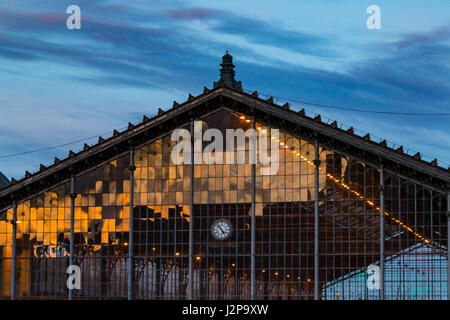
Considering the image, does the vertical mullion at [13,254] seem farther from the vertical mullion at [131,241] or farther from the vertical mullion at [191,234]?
the vertical mullion at [191,234]

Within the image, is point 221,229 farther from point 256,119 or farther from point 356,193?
point 356,193

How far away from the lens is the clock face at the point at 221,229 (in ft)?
233

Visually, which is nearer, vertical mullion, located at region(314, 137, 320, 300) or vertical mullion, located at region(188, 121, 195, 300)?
vertical mullion, located at region(314, 137, 320, 300)

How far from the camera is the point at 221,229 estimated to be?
71.2 meters

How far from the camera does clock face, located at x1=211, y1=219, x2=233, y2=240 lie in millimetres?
70875

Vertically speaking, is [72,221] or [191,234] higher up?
[72,221]

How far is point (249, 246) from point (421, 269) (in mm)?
13737

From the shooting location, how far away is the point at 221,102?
72.5 m

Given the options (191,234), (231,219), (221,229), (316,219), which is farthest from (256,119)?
(191,234)

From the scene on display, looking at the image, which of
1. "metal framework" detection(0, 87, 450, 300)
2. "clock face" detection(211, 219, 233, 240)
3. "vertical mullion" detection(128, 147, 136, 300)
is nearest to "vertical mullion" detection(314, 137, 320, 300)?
"metal framework" detection(0, 87, 450, 300)

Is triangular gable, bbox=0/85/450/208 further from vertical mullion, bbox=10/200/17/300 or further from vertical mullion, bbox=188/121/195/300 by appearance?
vertical mullion, bbox=188/121/195/300

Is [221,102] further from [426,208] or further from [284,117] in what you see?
[426,208]
